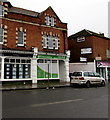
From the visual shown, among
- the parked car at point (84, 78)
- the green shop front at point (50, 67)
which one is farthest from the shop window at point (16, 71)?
the parked car at point (84, 78)

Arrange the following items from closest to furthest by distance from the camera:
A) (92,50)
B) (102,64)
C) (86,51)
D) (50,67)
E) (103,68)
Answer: (50,67), (92,50), (86,51), (102,64), (103,68)

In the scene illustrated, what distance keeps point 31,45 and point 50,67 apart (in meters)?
4.18

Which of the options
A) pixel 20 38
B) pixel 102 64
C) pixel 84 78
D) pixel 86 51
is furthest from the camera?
pixel 102 64

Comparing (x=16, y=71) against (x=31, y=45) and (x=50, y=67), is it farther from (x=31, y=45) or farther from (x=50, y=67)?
(x=50, y=67)

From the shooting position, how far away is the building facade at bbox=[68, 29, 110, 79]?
30.1m

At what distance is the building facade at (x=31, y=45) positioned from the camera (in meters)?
20.7

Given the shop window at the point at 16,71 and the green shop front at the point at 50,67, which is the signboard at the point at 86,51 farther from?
the shop window at the point at 16,71

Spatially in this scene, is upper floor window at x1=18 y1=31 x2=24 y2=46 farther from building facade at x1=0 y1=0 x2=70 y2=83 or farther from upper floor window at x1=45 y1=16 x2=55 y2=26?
upper floor window at x1=45 y1=16 x2=55 y2=26

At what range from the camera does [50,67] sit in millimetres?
24328

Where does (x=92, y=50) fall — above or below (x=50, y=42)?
below

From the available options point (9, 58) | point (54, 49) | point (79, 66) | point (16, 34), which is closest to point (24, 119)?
point (9, 58)

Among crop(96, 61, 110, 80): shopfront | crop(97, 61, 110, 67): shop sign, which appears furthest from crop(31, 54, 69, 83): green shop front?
crop(97, 61, 110, 67): shop sign

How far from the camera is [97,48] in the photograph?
3092 cm

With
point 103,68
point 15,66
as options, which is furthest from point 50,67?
point 103,68
